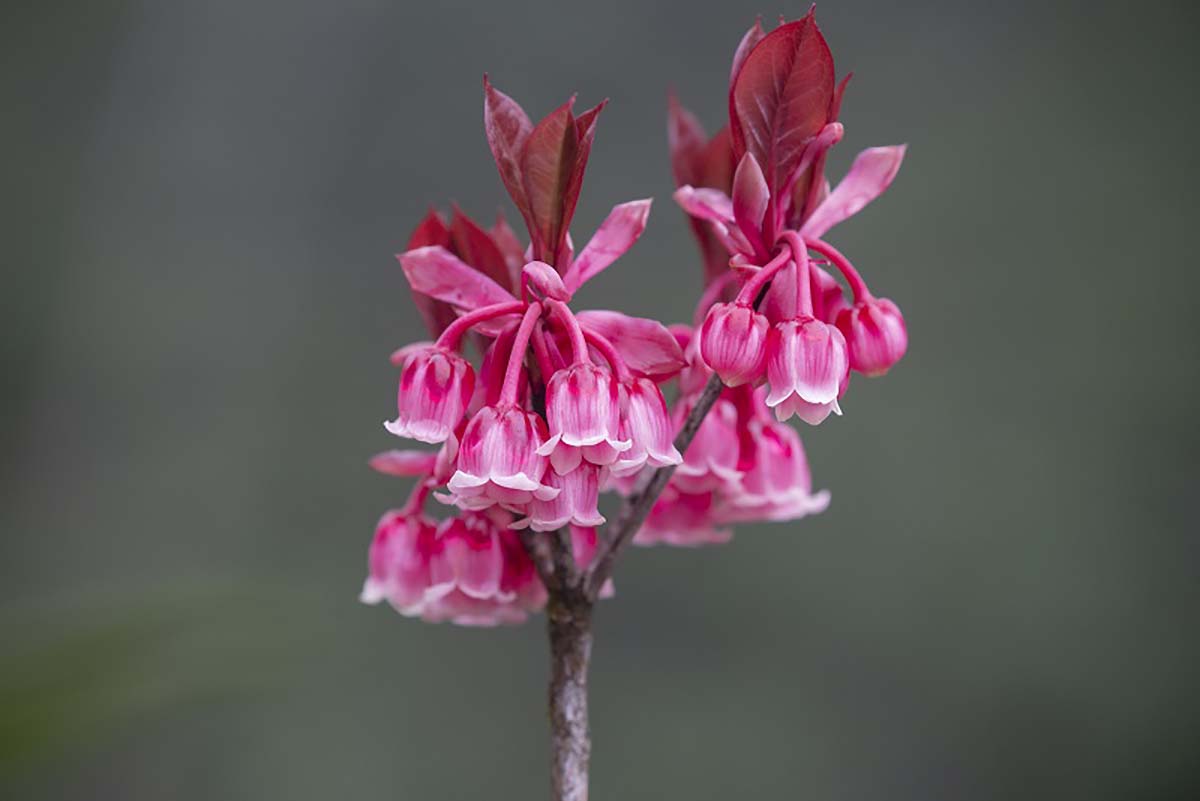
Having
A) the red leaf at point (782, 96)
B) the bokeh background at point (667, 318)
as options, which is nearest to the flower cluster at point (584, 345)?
the red leaf at point (782, 96)

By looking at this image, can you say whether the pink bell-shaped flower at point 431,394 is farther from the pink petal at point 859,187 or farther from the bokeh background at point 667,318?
the bokeh background at point 667,318

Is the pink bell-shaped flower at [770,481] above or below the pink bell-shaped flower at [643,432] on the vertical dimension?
below

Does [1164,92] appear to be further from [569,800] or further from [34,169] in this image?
[34,169]

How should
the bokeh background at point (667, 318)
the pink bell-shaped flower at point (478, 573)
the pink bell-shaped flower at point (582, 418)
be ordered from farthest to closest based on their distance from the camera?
the bokeh background at point (667, 318) < the pink bell-shaped flower at point (478, 573) < the pink bell-shaped flower at point (582, 418)

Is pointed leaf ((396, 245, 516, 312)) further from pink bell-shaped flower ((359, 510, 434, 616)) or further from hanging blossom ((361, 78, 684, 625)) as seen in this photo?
pink bell-shaped flower ((359, 510, 434, 616))

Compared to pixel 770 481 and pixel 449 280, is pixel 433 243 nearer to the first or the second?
pixel 449 280

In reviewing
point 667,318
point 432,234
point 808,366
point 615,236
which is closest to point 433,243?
point 432,234

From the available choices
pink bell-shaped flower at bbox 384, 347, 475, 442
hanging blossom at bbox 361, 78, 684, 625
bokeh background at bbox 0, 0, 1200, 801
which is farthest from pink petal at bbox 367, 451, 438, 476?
bokeh background at bbox 0, 0, 1200, 801
